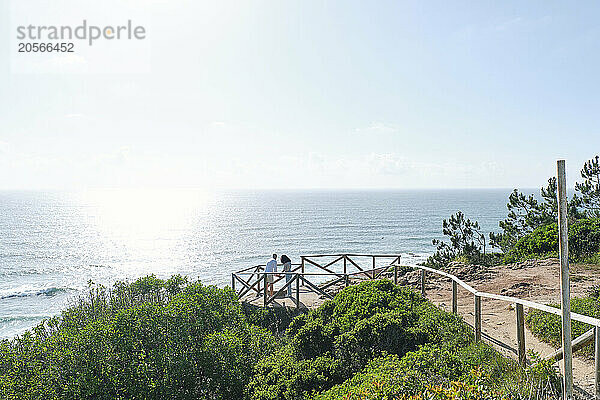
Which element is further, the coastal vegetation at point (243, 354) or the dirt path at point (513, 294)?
the dirt path at point (513, 294)

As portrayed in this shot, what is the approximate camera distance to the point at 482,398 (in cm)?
414

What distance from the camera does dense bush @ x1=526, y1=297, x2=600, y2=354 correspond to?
23.2 feet

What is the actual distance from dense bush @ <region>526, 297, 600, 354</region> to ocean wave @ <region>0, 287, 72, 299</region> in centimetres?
3290

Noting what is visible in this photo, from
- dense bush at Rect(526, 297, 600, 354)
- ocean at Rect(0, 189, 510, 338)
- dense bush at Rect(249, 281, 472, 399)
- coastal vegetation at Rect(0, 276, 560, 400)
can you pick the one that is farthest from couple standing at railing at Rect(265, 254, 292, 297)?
ocean at Rect(0, 189, 510, 338)

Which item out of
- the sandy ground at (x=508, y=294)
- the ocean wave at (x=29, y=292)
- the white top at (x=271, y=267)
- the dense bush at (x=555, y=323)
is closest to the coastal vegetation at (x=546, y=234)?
the sandy ground at (x=508, y=294)

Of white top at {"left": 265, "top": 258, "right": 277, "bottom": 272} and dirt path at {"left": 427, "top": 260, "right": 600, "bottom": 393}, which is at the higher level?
white top at {"left": 265, "top": 258, "right": 277, "bottom": 272}

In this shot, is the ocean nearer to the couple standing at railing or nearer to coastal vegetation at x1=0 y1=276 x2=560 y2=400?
the couple standing at railing

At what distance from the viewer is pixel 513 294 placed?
12086 millimetres

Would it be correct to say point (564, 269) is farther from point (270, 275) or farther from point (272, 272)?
point (270, 275)

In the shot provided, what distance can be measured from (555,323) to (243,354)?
532cm

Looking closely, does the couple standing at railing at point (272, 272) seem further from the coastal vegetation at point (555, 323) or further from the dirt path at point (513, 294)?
the coastal vegetation at point (555, 323)

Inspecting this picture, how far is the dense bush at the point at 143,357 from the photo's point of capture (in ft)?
23.9

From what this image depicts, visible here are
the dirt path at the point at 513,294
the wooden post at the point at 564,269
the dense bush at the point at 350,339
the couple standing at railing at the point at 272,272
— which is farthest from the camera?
the couple standing at railing at the point at 272,272

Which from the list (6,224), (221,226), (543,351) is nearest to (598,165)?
(543,351)
